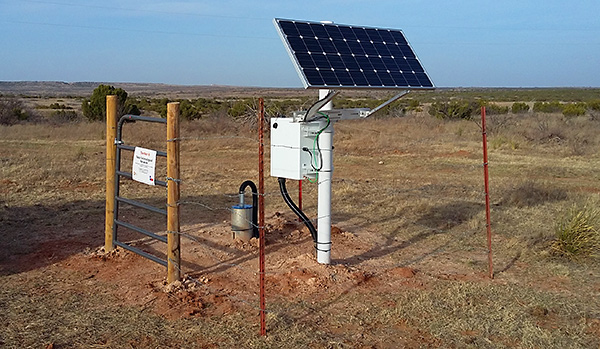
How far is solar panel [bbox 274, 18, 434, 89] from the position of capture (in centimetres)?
570

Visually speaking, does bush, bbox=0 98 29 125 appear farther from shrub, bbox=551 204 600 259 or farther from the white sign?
shrub, bbox=551 204 600 259

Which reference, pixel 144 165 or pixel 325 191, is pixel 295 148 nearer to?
pixel 325 191

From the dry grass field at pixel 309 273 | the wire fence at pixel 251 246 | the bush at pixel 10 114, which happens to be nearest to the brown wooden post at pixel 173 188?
the wire fence at pixel 251 246

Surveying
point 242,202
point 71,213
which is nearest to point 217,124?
point 71,213

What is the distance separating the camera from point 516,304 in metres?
5.71

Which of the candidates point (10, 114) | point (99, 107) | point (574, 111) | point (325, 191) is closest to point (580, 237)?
point (325, 191)

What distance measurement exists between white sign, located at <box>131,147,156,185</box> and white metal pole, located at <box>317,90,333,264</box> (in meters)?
1.76

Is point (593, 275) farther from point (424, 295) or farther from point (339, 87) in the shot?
point (339, 87)

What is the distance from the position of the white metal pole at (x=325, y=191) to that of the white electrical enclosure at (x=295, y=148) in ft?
0.25

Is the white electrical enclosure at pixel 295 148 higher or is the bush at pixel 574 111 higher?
the bush at pixel 574 111

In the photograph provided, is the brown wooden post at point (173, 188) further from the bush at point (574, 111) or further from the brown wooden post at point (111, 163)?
the bush at point (574, 111)

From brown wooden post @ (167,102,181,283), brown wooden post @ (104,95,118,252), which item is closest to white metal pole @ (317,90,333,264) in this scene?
brown wooden post @ (167,102,181,283)

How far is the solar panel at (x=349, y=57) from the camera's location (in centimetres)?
570

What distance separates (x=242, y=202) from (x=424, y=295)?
280 cm
